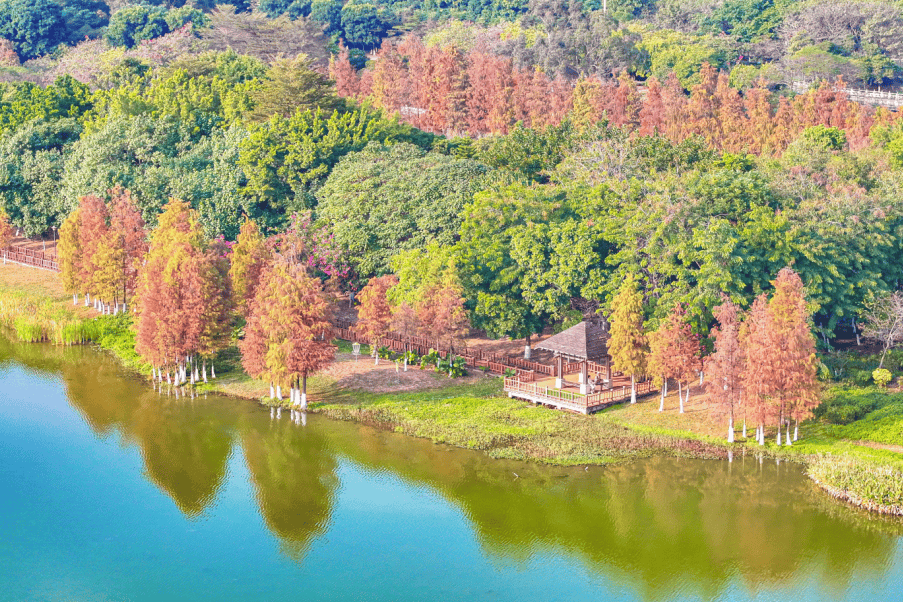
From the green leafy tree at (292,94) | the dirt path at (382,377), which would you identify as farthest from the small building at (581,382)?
the green leafy tree at (292,94)

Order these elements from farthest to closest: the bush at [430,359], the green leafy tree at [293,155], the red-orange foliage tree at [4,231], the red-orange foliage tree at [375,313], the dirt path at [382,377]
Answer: the red-orange foliage tree at [4,231] → the green leafy tree at [293,155] → the red-orange foliage tree at [375,313] → the bush at [430,359] → the dirt path at [382,377]

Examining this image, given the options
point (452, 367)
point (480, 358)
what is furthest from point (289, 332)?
point (480, 358)

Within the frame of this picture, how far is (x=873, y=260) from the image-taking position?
188 ft

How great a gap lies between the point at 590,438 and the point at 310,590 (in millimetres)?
17190

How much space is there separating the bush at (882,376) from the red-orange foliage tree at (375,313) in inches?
1026

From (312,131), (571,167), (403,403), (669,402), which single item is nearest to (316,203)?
(312,131)

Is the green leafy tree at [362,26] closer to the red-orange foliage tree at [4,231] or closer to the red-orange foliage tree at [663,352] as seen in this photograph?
the red-orange foliage tree at [4,231]

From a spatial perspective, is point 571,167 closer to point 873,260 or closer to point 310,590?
point 873,260

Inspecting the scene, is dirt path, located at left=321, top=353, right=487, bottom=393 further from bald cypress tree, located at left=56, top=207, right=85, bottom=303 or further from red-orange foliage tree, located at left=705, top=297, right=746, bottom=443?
bald cypress tree, located at left=56, top=207, right=85, bottom=303

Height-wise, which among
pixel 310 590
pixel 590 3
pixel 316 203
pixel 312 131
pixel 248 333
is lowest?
pixel 310 590

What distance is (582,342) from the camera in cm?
5262

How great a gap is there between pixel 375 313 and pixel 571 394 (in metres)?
12.8

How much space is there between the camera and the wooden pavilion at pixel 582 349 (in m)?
52.7

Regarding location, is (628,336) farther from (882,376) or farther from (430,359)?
(882,376)
